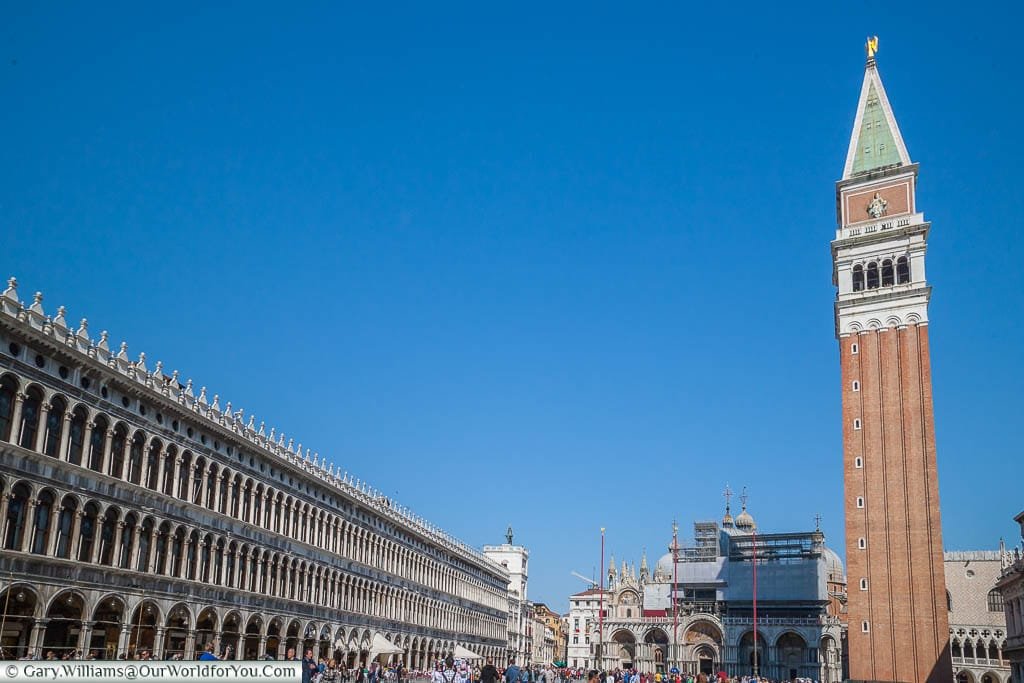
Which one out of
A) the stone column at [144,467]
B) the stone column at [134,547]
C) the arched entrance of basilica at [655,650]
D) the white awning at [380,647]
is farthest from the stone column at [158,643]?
the arched entrance of basilica at [655,650]

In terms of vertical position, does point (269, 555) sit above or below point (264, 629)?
above

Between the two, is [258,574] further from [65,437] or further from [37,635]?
[65,437]

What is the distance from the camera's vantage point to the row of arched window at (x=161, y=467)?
95.0 ft

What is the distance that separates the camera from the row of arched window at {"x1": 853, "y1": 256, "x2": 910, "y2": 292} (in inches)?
2462

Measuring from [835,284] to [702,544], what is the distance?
39.1 metres

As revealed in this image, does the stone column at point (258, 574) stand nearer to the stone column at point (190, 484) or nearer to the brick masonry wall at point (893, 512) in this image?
the stone column at point (190, 484)

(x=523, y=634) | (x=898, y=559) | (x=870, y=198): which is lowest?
(x=523, y=634)

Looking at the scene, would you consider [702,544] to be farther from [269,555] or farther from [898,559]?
[269,555]

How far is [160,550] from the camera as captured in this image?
3538 centimetres

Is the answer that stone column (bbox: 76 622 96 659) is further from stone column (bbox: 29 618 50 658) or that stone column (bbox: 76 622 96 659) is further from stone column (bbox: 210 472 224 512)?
stone column (bbox: 210 472 224 512)

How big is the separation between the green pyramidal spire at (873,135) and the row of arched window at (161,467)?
143 feet

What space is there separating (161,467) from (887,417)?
45.1 meters

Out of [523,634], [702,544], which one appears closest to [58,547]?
[702,544]

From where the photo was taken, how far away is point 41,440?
29.1 meters
